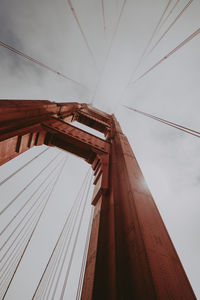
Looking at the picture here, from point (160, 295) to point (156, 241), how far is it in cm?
45

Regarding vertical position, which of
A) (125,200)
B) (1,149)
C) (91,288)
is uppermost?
(125,200)

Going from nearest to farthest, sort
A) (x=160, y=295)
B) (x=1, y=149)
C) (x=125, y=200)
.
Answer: (x=160, y=295) → (x=125, y=200) → (x=1, y=149)

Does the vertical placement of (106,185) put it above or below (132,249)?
below

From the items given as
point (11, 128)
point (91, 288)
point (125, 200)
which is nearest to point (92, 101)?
point (11, 128)

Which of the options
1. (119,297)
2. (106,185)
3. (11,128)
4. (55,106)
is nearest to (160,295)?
(119,297)

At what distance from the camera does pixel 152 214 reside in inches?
65.3

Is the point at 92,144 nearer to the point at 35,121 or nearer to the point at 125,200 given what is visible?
the point at 35,121

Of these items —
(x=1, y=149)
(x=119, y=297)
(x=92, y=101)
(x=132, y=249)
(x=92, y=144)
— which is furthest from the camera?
(x=92, y=101)

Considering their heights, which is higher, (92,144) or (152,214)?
(152,214)

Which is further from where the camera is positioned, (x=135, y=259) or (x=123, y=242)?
(x=123, y=242)

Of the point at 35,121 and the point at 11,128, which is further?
the point at 35,121

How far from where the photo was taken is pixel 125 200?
1912 millimetres

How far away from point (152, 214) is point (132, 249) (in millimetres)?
537

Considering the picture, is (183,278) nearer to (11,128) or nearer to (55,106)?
(11,128)
